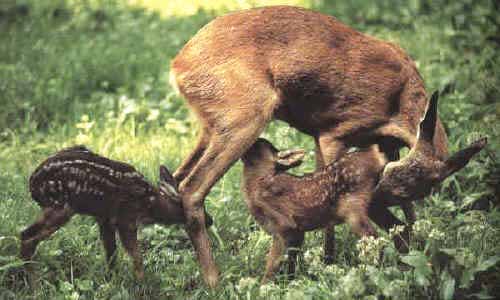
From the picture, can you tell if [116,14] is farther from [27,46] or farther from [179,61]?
[179,61]

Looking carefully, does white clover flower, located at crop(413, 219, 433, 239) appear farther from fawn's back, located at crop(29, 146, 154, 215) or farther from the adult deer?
fawn's back, located at crop(29, 146, 154, 215)

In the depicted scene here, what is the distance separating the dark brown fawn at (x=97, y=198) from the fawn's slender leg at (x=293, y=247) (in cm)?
78

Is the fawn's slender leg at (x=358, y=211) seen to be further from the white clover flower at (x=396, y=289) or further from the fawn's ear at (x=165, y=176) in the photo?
the fawn's ear at (x=165, y=176)

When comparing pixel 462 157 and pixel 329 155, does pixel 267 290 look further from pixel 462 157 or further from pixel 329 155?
pixel 462 157

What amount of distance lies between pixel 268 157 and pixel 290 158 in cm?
18

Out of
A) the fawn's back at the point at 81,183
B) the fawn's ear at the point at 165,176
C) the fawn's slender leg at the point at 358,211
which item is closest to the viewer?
the fawn's back at the point at 81,183

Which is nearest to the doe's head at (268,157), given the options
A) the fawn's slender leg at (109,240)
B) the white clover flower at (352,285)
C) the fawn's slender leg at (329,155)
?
the fawn's slender leg at (329,155)

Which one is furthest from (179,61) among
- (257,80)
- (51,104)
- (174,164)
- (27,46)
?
(27,46)

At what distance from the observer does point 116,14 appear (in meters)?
11.7

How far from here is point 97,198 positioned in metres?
5.21

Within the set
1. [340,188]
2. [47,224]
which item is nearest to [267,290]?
[340,188]

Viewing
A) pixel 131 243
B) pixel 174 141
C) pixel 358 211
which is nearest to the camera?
pixel 358 211

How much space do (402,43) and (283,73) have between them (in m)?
4.57

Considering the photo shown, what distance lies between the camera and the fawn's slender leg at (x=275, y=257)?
5.44 meters
